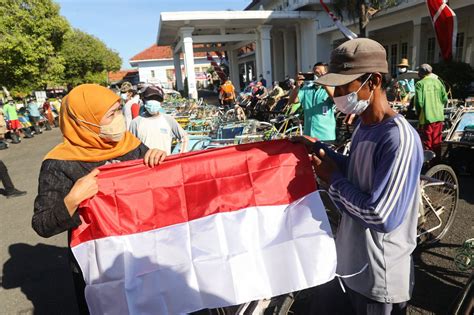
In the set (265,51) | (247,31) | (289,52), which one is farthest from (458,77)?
(289,52)

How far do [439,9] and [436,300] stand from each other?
33.0 ft

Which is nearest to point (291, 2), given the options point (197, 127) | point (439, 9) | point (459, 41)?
point (459, 41)

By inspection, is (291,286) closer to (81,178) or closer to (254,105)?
(81,178)

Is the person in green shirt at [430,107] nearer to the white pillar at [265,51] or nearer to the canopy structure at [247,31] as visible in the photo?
the canopy structure at [247,31]

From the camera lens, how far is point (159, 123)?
A: 4133 mm

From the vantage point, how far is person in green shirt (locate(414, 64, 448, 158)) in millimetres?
5555

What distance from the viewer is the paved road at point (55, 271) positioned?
2908 mm

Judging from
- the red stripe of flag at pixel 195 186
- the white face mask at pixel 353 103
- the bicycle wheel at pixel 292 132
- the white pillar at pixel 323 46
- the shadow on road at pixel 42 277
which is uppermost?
the white pillar at pixel 323 46

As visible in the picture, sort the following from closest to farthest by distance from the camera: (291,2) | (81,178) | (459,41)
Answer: (81,178) < (459,41) < (291,2)

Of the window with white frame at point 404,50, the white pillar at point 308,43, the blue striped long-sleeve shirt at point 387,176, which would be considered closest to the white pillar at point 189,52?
the white pillar at point 308,43

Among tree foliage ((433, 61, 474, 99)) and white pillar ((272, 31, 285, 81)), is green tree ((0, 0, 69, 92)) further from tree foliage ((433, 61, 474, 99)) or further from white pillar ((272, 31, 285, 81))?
tree foliage ((433, 61, 474, 99))

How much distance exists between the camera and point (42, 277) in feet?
11.9

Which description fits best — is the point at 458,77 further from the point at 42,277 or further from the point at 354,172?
the point at 42,277

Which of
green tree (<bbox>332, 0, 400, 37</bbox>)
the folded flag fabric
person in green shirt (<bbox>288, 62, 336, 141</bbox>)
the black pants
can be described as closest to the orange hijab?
the folded flag fabric
